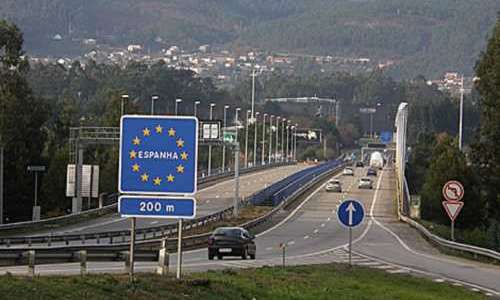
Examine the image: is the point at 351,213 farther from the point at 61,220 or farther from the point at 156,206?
the point at 61,220

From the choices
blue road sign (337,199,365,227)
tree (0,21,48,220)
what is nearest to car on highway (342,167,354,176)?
tree (0,21,48,220)

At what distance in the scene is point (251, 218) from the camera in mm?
75500

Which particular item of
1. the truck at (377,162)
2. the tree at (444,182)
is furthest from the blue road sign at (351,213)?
the truck at (377,162)

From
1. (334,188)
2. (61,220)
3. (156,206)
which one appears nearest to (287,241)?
(61,220)

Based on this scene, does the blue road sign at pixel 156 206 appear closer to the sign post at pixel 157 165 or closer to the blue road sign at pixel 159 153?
the sign post at pixel 157 165

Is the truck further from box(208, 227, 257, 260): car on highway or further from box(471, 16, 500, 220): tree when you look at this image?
box(208, 227, 257, 260): car on highway

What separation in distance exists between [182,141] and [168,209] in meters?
1.11

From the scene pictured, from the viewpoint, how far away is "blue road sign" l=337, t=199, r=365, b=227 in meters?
31.8

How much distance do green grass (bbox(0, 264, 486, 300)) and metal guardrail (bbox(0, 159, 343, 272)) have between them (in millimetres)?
2204

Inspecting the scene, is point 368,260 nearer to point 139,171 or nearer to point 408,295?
point 408,295

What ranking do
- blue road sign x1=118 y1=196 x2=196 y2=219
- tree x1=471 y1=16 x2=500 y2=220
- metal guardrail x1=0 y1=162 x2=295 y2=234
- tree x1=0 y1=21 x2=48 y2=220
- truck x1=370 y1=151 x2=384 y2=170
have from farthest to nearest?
truck x1=370 y1=151 x2=384 y2=170, tree x1=0 y1=21 x2=48 y2=220, tree x1=471 y1=16 x2=500 y2=220, metal guardrail x1=0 y1=162 x2=295 y2=234, blue road sign x1=118 y1=196 x2=196 y2=219

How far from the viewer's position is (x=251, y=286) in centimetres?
2391

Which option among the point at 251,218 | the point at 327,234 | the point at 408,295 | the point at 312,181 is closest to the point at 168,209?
the point at 408,295

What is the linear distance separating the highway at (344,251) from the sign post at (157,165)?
8082mm
